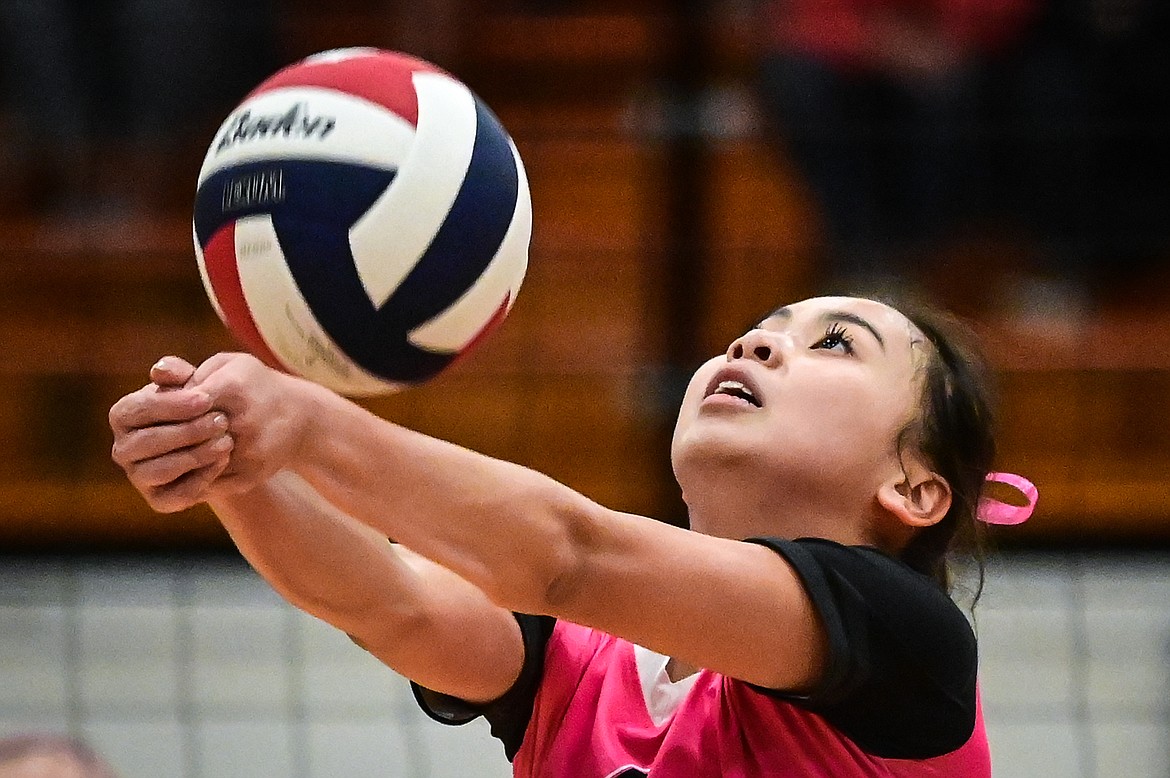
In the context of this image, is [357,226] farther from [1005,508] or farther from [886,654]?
[1005,508]

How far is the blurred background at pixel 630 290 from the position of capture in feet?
11.5

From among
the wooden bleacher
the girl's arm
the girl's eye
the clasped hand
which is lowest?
the wooden bleacher

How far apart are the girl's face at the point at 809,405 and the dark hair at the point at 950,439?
0.02m

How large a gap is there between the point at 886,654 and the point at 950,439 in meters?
0.31

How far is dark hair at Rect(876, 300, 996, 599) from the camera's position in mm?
1776

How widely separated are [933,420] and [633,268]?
2334mm

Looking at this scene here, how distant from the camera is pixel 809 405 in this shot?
1.72 m

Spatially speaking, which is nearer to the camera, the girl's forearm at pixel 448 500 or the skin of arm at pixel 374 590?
the girl's forearm at pixel 448 500

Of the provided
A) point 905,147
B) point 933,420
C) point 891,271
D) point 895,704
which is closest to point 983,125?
point 905,147

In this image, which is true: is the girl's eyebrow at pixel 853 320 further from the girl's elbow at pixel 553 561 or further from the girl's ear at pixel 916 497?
the girl's elbow at pixel 553 561

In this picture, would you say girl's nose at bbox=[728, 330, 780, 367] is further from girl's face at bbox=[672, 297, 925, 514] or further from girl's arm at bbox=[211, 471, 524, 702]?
girl's arm at bbox=[211, 471, 524, 702]

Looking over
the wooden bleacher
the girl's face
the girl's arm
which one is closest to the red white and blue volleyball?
the girl's arm

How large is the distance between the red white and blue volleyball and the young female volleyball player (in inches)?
5.7

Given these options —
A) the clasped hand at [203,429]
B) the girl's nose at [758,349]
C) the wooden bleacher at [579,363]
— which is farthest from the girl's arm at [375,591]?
the wooden bleacher at [579,363]
